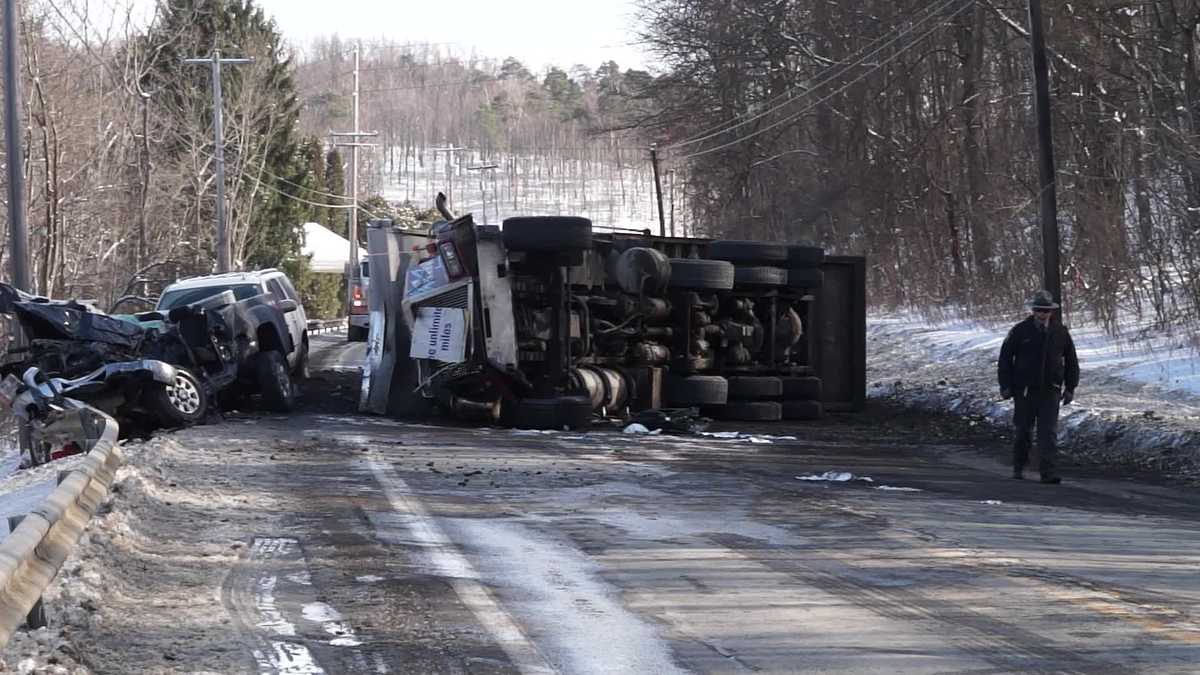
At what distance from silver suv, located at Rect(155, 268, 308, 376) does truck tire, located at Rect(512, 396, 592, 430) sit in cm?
459

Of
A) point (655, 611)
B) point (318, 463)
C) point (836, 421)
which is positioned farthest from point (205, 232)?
point (655, 611)

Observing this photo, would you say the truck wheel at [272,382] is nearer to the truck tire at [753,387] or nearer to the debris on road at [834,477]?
the truck tire at [753,387]

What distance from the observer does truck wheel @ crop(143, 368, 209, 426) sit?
53.9ft

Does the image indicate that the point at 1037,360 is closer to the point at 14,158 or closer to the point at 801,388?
the point at 801,388

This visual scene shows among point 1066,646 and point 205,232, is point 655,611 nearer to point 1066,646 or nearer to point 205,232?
point 1066,646

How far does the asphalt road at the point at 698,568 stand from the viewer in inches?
247

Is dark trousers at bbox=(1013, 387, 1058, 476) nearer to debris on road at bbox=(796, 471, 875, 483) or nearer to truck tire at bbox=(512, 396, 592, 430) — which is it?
debris on road at bbox=(796, 471, 875, 483)

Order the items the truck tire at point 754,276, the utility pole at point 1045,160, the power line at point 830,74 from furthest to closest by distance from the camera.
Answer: the power line at point 830,74 < the utility pole at point 1045,160 < the truck tire at point 754,276

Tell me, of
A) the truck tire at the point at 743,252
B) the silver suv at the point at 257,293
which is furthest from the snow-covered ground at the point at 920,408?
the silver suv at the point at 257,293

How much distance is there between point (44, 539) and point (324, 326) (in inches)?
2118

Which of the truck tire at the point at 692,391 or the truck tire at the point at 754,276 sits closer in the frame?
the truck tire at the point at 692,391

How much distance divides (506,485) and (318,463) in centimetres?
227

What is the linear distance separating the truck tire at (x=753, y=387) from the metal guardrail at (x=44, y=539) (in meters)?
11.5

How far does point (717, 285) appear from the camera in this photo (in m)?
19.3
